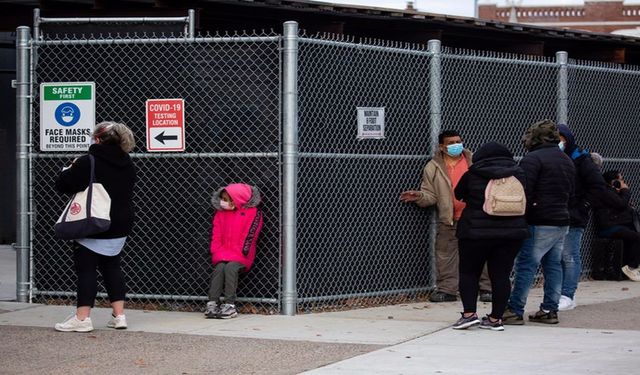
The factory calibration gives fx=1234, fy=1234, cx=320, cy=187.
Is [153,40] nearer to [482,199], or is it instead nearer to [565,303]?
[482,199]

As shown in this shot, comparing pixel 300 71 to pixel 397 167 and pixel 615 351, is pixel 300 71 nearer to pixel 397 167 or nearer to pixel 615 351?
pixel 397 167

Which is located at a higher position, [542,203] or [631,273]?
[542,203]

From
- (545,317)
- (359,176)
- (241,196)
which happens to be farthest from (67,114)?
(545,317)

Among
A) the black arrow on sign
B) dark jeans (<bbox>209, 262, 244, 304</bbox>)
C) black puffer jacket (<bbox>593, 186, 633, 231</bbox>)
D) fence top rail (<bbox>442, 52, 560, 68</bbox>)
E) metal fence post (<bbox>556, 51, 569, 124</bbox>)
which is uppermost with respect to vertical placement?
fence top rail (<bbox>442, 52, 560, 68</bbox>)

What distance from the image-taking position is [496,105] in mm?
13594

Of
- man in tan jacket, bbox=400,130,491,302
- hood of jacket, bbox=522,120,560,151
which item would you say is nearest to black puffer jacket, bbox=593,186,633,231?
man in tan jacket, bbox=400,130,491,302

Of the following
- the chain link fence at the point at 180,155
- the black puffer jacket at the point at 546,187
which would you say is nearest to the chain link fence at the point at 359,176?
the chain link fence at the point at 180,155

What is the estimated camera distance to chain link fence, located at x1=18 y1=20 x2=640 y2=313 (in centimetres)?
1138

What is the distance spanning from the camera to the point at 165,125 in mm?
11703

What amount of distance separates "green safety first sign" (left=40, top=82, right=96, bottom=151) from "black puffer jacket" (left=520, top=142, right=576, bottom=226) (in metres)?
4.24

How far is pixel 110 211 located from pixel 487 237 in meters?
3.10

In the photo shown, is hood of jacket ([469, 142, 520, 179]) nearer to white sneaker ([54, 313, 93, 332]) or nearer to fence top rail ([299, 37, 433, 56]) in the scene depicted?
fence top rail ([299, 37, 433, 56])

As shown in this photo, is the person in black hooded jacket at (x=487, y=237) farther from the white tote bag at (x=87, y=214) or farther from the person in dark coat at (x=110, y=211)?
the white tote bag at (x=87, y=214)

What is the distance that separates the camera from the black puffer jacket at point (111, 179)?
10.0 m
